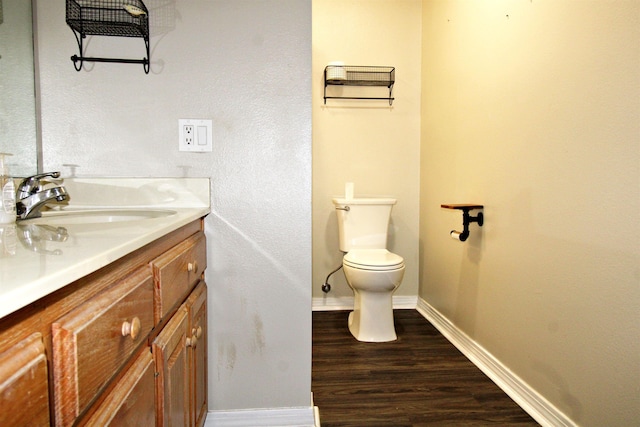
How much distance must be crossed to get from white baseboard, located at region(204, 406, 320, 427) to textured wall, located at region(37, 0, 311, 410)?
30 mm

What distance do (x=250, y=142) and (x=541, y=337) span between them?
1.42 m

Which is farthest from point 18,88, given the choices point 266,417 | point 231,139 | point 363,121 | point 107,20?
point 363,121

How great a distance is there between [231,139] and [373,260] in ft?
4.20

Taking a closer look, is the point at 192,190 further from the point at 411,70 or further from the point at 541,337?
the point at 411,70

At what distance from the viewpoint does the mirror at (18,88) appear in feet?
4.05

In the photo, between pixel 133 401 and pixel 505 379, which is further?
pixel 505 379

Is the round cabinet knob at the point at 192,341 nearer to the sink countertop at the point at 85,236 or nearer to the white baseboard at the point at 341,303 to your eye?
the sink countertop at the point at 85,236

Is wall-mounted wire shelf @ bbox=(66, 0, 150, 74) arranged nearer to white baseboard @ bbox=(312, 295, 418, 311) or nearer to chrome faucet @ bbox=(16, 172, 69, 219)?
chrome faucet @ bbox=(16, 172, 69, 219)

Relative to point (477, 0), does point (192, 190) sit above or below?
below

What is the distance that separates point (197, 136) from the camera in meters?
1.44

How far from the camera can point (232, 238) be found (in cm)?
147

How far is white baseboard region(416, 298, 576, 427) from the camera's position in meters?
1.51

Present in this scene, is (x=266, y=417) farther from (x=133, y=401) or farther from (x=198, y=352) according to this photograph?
(x=133, y=401)

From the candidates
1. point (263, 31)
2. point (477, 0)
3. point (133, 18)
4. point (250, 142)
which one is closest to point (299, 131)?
point (250, 142)
